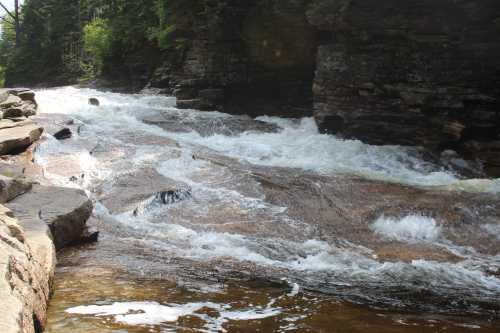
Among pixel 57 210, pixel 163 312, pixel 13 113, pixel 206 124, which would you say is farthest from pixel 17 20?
pixel 163 312

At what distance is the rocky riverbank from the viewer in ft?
11.9

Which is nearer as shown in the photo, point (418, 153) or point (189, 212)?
point (189, 212)

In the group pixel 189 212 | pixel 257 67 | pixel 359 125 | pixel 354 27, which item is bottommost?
pixel 189 212

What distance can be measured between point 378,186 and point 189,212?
12.7 feet

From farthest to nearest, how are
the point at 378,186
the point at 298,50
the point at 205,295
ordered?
the point at 298,50 → the point at 378,186 → the point at 205,295

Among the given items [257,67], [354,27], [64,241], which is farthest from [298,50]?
[64,241]

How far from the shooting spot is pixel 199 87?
1870cm

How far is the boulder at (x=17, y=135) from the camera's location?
9.60 meters

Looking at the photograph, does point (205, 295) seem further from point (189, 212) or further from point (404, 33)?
point (404, 33)

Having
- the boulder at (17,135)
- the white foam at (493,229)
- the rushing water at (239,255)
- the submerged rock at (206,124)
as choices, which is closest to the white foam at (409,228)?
the rushing water at (239,255)

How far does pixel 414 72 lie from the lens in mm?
13070

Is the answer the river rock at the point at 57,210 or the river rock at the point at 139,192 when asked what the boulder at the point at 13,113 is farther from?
the river rock at the point at 57,210

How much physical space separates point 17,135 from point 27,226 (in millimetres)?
5107

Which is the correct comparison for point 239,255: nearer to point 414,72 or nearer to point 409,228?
point 409,228
